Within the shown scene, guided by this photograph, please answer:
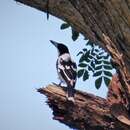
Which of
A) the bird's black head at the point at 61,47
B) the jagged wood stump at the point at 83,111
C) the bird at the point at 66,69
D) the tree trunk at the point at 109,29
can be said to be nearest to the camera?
the tree trunk at the point at 109,29

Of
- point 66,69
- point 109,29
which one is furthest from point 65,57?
point 109,29

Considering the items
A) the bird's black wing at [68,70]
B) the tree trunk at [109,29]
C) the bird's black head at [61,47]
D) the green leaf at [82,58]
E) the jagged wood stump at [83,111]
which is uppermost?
the bird's black head at [61,47]

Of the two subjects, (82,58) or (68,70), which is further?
(82,58)

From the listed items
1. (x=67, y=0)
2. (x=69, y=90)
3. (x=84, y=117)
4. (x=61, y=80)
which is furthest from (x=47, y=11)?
(x=61, y=80)

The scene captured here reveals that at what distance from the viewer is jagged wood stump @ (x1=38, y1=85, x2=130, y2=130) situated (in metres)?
1.72

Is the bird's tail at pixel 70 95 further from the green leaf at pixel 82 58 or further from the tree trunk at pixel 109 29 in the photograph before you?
the green leaf at pixel 82 58

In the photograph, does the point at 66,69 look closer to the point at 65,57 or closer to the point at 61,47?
the point at 65,57

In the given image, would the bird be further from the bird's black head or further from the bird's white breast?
the bird's black head

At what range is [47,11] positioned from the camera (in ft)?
6.43

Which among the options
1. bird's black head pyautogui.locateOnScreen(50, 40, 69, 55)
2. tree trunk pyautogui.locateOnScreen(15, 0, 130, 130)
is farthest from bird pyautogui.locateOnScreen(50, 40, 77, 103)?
tree trunk pyautogui.locateOnScreen(15, 0, 130, 130)

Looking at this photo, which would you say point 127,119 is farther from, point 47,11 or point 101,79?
point 101,79

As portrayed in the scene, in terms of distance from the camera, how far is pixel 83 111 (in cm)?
177

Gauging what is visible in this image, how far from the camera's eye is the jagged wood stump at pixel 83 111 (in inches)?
67.6

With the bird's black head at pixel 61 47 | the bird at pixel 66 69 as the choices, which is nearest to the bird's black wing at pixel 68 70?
the bird at pixel 66 69
